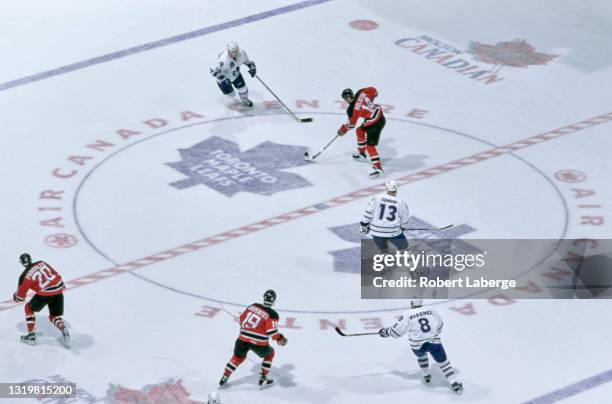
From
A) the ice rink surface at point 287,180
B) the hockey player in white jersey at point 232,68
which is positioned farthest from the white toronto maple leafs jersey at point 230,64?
the ice rink surface at point 287,180

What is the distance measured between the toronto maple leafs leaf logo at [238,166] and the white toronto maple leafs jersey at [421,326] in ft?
14.2

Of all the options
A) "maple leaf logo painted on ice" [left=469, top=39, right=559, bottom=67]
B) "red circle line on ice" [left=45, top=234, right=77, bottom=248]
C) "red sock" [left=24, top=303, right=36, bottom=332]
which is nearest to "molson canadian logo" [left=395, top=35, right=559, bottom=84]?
"maple leaf logo painted on ice" [left=469, top=39, right=559, bottom=67]

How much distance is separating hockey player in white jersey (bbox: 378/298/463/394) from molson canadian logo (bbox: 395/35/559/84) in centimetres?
779

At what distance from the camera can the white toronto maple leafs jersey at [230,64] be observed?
22.3 m

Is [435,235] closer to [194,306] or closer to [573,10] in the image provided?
[194,306]

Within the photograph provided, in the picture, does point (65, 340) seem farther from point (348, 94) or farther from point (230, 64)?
point (230, 64)

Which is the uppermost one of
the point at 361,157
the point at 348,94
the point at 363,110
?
the point at 348,94

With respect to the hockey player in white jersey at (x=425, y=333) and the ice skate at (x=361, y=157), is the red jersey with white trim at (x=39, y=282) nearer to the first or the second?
the hockey player in white jersey at (x=425, y=333)

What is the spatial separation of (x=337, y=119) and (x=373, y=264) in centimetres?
399

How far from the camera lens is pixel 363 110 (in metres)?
20.6

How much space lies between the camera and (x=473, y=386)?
16344 millimetres

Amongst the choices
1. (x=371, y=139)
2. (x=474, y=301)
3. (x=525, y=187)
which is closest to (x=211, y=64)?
(x=371, y=139)

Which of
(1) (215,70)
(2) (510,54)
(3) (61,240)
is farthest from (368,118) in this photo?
(2) (510,54)

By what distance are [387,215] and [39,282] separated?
3736mm
